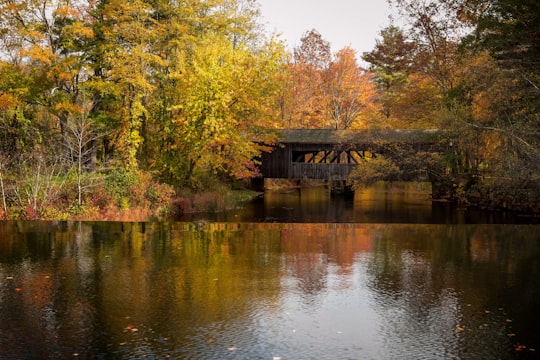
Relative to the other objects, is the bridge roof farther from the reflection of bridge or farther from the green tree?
the green tree

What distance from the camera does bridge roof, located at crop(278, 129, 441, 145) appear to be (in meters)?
34.0

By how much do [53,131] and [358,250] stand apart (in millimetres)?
23391

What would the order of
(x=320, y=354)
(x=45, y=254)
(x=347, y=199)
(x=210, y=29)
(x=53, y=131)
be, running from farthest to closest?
(x=347, y=199), (x=210, y=29), (x=53, y=131), (x=45, y=254), (x=320, y=354)

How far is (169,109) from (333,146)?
42.5ft

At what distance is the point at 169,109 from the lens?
27.4 meters

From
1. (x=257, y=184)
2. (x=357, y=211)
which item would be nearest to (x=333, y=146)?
(x=357, y=211)

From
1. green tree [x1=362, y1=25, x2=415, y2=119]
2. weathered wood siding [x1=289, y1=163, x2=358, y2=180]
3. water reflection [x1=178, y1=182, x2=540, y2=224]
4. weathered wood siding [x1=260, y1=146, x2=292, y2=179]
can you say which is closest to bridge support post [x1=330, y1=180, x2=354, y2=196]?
water reflection [x1=178, y1=182, x2=540, y2=224]

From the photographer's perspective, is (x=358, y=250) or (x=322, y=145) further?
(x=322, y=145)

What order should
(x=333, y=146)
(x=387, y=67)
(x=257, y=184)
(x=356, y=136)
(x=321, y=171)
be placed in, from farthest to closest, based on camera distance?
(x=387, y=67) → (x=257, y=184) → (x=321, y=171) → (x=333, y=146) → (x=356, y=136)

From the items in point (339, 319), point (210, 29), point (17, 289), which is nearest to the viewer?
point (339, 319)

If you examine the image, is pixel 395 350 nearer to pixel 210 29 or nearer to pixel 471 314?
pixel 471 314

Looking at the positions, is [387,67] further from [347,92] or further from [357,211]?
[357,211]

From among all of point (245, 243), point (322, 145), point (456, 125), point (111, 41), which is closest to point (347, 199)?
point (322, 145)

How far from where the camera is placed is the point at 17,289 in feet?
30.5
